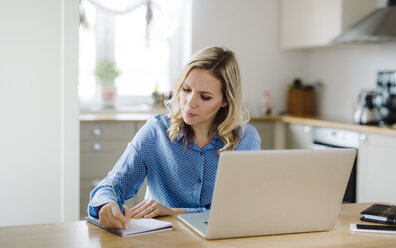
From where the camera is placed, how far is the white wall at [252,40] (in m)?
4.62

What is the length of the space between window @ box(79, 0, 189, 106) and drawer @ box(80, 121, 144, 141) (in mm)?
920

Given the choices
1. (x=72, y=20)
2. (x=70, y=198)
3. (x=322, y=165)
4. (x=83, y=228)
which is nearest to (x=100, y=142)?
(x=70, y=198)

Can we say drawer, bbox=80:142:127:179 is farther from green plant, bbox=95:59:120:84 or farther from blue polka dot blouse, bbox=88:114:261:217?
blue polka dot blouse, bbox=88:114:261:217

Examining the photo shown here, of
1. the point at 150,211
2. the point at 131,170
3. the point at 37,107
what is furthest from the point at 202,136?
the point at 37,107

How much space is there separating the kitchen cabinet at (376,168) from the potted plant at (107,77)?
85.5 inches

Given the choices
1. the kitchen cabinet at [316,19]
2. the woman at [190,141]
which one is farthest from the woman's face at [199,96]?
the kitchen cabinet at [316,19]

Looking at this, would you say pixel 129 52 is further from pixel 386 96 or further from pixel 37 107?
pixel 386 96

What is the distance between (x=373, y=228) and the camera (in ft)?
4.87

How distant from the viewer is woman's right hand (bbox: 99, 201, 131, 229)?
1.37 m

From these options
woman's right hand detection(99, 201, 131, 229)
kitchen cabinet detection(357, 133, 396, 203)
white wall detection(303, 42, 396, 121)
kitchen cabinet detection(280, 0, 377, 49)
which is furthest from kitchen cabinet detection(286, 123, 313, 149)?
woman's right hand detection(99, 201, 131, 229)

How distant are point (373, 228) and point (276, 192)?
0.37 meters

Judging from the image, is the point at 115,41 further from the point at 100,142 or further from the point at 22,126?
the point at 22,126

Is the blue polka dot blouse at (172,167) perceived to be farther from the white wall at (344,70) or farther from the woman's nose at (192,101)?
the white wall at (344,70)

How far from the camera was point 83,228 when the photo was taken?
1.40 m
